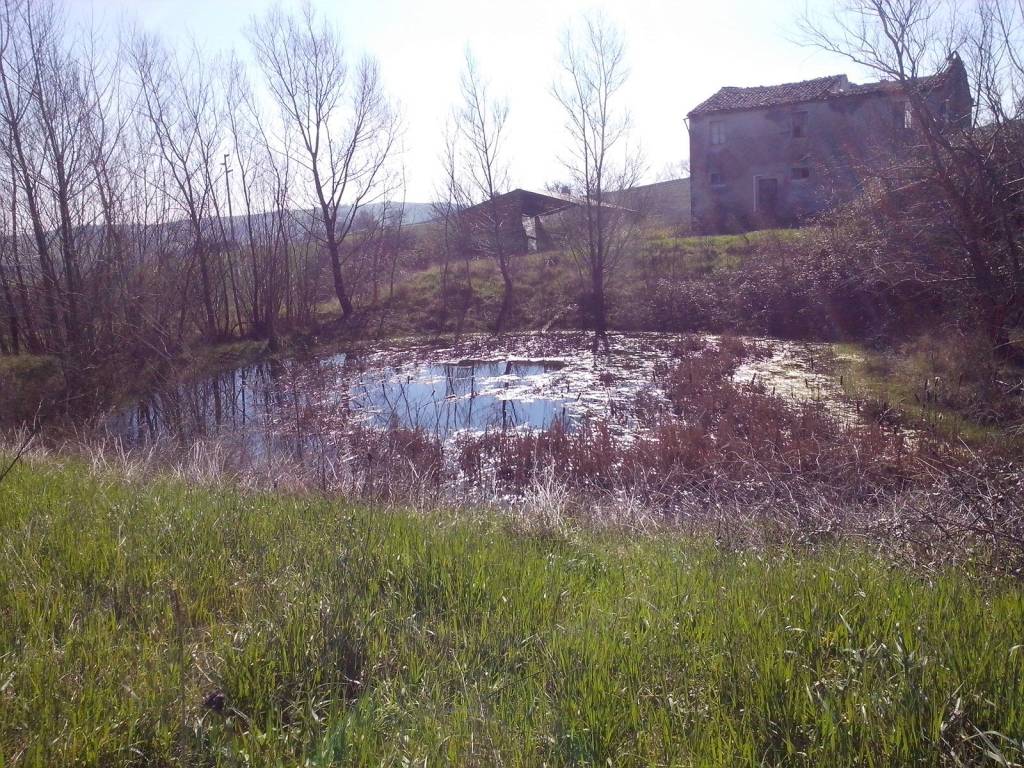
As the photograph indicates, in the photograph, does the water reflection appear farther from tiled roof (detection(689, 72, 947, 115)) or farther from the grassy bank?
tiled roof (detection(689, 72, 947, 115))

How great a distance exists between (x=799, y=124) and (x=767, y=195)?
11.4 feet

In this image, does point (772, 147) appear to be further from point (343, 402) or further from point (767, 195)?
point (343, 402)

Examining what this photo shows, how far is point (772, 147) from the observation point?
118 feet

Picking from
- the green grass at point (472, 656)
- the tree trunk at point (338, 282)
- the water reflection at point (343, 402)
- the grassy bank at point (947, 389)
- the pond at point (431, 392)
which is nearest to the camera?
the green grass at point (472, 656)

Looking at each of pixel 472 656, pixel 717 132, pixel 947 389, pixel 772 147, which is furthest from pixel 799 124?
pixel 472 656

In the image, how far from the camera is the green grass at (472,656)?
245cm

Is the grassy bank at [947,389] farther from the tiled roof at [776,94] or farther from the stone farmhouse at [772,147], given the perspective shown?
the tiled roof at [776,94]

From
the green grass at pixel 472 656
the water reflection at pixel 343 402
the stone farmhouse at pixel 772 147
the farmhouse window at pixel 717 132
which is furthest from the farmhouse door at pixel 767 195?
the green grass at pixel 472 656

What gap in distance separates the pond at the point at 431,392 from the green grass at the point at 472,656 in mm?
7867

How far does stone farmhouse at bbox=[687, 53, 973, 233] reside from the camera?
3334 cm

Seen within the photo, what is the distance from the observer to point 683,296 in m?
25.0

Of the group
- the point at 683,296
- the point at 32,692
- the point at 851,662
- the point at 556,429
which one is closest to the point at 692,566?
the point at 851,662

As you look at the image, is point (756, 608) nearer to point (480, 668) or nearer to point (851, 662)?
point (851, 662)

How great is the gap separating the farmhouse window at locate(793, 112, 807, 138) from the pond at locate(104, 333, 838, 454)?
58.2 ft
